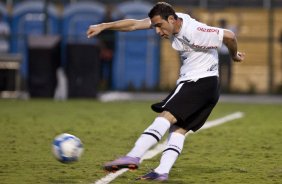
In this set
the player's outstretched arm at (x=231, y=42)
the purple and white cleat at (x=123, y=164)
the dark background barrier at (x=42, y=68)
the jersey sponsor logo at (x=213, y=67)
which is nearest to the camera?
the purple and white cleat at (x=123, y=164)

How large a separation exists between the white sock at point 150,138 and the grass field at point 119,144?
0.34m

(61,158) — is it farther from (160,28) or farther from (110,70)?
(110,70)

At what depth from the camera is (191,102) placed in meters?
8.84

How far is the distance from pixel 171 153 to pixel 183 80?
30.5 inches

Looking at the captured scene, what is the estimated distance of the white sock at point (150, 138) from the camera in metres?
8.49

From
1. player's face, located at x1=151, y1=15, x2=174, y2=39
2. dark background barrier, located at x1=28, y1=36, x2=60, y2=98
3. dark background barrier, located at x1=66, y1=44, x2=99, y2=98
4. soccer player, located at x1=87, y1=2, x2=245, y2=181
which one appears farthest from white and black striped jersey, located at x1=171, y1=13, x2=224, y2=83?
dark background barrier, located at x1=28, y1=36, x2=60, y2=98

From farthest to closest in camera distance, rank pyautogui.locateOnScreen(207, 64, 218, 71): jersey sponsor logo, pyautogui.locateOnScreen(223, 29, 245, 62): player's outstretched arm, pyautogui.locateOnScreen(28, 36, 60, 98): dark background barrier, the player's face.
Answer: pyautogui.locateOnScreen(28, 36, 60, 98): dark background barrier → pyautogui.locateOnScreen(207, 64, 218, 71): jersey sponsor logo → pyautogui.locateOnScreen(223, 29, 245, 62): player's outstretched arm → the player's face

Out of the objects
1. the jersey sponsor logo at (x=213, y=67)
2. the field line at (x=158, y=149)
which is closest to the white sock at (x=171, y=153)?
the field line at (x=158, y=149)

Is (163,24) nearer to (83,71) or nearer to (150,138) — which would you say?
(150,138)

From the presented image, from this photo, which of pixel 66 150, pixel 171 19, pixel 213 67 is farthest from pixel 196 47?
pixel 66 150

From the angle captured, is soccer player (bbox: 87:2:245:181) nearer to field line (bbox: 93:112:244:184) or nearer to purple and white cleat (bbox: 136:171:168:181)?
purple and white cleat (bbox: 136:171:168:181)

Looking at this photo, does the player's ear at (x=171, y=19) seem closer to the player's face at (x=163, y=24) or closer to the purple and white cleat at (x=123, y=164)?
the player's face at (x=163, y=24)

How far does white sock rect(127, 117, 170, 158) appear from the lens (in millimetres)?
8492

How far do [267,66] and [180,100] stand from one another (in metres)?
19.2
